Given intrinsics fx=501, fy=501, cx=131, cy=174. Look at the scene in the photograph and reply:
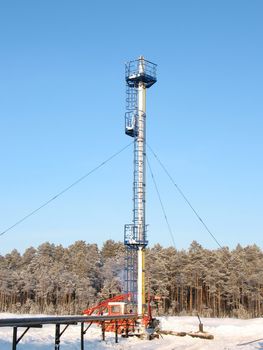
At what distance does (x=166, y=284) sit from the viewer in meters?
81.3

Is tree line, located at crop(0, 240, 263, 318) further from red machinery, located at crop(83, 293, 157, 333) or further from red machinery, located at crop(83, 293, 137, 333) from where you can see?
red machinery, located at crop(83, 293, 157, 333)

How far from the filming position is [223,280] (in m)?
80.8

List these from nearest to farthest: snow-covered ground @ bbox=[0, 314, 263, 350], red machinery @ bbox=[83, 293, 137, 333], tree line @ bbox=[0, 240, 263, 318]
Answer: snow-covered ground @ bbox=[0, 314, 263, 350] < red machinery @ bbox=[83, 293, 137, 333] < tree line @ bbox=[0, 240, 263, 318]

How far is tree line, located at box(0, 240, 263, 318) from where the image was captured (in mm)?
79875

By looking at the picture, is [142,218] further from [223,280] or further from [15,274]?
[15,274]

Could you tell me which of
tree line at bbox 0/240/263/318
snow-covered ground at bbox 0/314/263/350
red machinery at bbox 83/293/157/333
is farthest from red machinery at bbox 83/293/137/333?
tree line at bbox 0/240/263/318

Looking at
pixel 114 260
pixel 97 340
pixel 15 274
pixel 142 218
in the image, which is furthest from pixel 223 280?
pixel 97 340

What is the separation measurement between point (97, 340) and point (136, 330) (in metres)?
4.22

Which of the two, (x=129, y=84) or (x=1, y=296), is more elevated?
(x=129, y=84)

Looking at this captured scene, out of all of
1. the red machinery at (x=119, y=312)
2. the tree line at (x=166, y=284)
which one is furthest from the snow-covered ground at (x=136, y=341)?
the tree line at (x=166, y=284)

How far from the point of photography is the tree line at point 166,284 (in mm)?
79875

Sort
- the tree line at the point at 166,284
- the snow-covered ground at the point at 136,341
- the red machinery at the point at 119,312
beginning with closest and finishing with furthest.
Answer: the snow-covered ground at the point at 136,341, the red machinery at the point at 119,312, the tree line at the point at 166,284

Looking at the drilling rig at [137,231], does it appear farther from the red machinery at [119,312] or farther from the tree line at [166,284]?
the tree line at [166,284]

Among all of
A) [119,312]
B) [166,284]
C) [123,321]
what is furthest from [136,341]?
[166,284]
